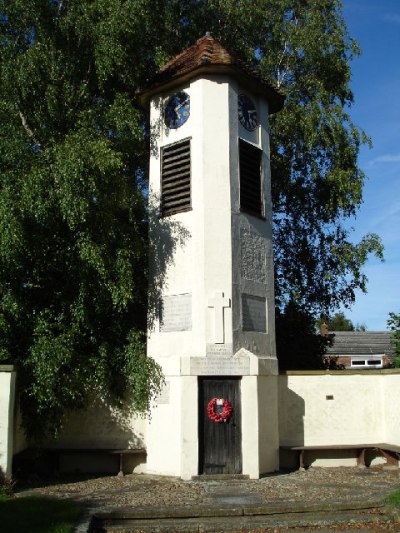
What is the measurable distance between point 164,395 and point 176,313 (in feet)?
6.06

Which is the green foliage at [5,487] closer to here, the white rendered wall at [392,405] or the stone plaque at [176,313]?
the stone plaque at [176,313]

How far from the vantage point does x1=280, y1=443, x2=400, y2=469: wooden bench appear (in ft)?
44.1

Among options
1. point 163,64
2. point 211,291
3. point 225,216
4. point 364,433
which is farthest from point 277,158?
point 364,433

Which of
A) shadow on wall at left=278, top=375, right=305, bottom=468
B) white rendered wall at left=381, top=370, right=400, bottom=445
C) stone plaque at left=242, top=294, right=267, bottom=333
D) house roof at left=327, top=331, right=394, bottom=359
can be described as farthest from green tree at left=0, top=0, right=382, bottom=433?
house roof at left=327, top=331, right=394, bottom=359

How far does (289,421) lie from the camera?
14.0 metres

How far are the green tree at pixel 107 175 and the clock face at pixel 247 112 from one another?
2621 mm

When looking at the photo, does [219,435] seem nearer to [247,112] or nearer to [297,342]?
[297,342]

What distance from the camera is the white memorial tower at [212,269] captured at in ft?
40.7

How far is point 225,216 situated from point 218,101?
9.33 feet

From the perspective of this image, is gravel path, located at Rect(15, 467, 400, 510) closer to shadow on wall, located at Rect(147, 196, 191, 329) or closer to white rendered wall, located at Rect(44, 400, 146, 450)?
white rendered wall, located at Rect(44, 400, 146, 450)

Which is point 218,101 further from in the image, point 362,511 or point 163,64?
point 362,511

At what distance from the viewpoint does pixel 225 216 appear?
526 inches

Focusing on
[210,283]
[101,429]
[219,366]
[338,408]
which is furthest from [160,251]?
[338,408]

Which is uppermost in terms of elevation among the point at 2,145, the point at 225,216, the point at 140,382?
the point at 2,145
